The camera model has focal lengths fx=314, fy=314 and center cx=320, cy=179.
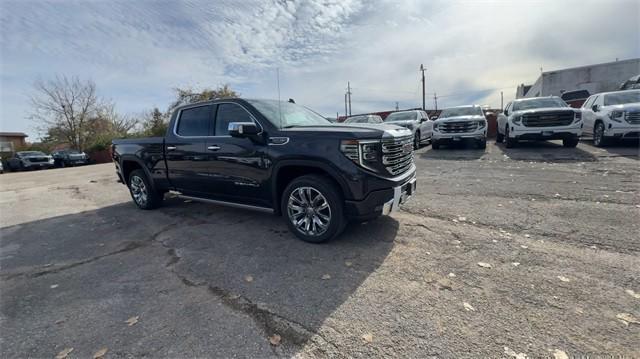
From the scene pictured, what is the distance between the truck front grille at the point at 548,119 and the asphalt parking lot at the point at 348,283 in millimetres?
5297

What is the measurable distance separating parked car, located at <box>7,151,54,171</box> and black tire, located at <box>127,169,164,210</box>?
23480 millimetres

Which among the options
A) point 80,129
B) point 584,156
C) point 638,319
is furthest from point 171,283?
point 80,129

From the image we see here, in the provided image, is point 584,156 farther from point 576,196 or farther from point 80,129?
point 80,129

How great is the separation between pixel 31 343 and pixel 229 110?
3256 millimetres

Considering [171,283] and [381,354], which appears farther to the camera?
[171,283]

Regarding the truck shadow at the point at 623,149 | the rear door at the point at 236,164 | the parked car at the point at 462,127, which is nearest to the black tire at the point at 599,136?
the truck shadow at the point at 623,149

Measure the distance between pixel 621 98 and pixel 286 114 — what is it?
38.8ft

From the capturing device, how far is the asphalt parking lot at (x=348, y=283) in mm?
2182

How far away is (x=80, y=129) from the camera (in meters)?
36.3

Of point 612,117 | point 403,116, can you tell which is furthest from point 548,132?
point 403,116

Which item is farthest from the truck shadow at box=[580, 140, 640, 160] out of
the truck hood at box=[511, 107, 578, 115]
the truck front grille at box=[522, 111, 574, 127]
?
the truck hood at box=[511, 107, 578, 115]

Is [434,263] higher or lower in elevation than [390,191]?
lower

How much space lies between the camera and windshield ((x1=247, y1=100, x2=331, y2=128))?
4.27 metres

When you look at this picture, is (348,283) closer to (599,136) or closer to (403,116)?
(599,136)
